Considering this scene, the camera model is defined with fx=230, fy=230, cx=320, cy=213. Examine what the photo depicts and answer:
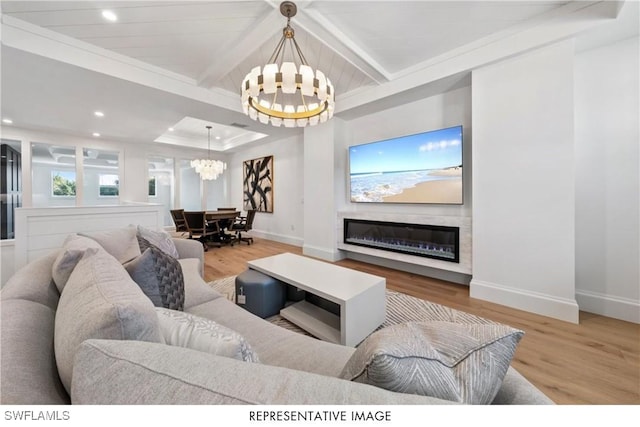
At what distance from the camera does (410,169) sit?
3170 mm

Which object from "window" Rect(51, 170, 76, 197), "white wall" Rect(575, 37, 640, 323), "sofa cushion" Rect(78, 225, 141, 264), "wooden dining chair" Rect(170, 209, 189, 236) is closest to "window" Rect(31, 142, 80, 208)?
"window" Rect(51, 170, 76, 197)

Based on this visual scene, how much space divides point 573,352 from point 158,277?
2.67m

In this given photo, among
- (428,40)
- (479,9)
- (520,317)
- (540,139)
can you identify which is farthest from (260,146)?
(520,317)

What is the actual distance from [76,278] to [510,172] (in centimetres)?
313

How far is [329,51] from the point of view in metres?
2.54

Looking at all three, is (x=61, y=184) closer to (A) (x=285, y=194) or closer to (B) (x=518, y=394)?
(A) (x=285, y=194)

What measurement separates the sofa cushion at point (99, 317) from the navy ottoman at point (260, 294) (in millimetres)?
1316

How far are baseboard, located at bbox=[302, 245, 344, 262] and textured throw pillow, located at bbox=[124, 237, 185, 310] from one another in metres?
2.88

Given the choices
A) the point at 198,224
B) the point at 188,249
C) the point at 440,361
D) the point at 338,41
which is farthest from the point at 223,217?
the point at 440,361

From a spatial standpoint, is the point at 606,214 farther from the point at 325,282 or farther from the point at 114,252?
the point at 114,252

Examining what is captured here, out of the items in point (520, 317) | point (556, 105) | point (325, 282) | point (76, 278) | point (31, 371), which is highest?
point (556, 105)

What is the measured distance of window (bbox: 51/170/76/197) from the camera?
19.6ft

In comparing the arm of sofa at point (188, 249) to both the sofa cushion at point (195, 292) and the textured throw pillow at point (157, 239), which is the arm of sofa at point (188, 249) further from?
the sofa cushion at point (195, 292)

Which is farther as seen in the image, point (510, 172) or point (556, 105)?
point (510, 172)
